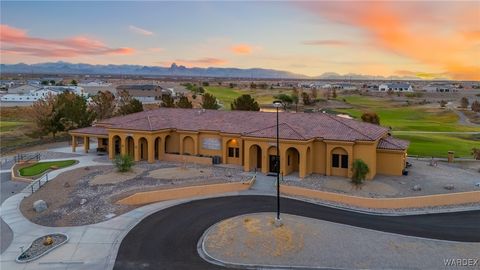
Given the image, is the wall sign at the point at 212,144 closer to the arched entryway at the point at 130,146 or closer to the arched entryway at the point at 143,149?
the arched entryway at the point at 143,149

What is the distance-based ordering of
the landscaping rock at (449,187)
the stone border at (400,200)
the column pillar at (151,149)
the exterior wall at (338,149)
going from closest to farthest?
the stone border at (400,200) → the landscaping rock at (449,187) → the exterior wall at (338,149) → the column pillar at (151,149)

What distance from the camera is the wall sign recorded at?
144 feet

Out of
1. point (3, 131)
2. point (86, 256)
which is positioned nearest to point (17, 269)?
point (86, 256)

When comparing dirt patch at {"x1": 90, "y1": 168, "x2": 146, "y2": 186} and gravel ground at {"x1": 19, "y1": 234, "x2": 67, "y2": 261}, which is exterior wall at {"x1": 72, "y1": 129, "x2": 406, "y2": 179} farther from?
gravel ground at {"x1": 19, "y1": 234, "x2": 67, "y2": 261}

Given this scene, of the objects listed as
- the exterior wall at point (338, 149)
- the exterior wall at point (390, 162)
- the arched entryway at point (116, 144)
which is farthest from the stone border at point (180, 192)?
the arched entryway at point (116, 144)

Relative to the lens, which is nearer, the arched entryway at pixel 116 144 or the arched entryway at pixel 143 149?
the arched entryway at pixel 143 149

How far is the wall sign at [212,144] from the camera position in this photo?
144 feet

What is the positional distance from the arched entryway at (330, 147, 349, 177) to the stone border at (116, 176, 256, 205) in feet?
28.8

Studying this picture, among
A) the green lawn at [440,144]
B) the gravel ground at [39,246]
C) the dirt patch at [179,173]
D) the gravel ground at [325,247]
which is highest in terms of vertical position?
the green lawn at [440,144]

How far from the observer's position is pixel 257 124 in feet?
141

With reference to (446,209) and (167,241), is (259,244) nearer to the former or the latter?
(167,241)

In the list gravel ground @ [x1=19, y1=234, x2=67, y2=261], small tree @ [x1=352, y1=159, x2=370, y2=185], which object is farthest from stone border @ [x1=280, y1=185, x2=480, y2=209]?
gravel ground @ [x1=19, y1=234, x2=67, y2=261]

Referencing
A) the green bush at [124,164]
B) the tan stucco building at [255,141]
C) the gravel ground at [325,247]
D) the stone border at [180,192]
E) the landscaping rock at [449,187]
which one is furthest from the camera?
the green bush at [124,164]

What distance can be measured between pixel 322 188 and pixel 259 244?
488 inches
